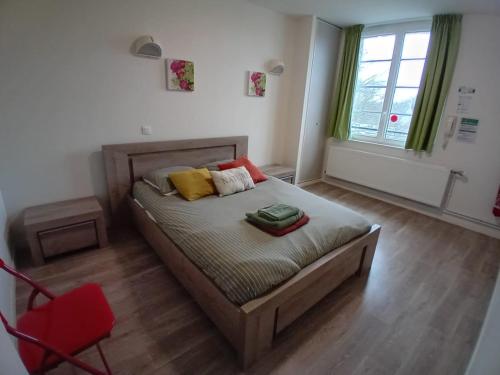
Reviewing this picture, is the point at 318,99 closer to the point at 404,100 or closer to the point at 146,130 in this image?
the point at 404,100

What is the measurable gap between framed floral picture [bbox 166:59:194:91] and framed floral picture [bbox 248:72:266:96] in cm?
88

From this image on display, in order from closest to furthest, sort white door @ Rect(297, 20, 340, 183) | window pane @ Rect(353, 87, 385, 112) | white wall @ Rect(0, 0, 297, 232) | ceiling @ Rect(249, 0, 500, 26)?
white wall @ Rect(0, 0, 297, 232) < ceiling @ Rect(249, 0, 500, 26) < white door @ Rect(297, 20, 340, 183) < window pane @ Rect(353, 87, 385, 112)

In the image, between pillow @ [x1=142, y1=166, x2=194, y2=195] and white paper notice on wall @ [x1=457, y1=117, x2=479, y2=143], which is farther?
white paper notice on wall @ [x1=457, y1=117, x2=479, y2=143]

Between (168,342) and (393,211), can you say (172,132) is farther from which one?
(393,211)

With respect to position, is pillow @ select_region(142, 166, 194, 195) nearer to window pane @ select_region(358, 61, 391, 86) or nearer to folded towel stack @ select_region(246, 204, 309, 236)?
folded towel stack @ select_region(246, 204, 309, 236)

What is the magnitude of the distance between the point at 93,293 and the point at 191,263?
0.59 metres

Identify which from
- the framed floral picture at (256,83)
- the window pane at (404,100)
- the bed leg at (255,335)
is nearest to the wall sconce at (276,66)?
the framed floral picture at (256,83)

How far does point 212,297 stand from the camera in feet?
5.15

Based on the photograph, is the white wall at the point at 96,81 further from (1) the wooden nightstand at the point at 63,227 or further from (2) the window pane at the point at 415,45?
(2) the window pane at the point at 415,45

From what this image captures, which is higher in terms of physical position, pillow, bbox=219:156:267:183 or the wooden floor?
pillow, bbox=219:156:267:183

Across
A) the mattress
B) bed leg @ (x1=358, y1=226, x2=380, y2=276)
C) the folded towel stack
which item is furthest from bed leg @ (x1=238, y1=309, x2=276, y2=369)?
bed leg @ (x1=358, y1=226, x2=380, y2=276)

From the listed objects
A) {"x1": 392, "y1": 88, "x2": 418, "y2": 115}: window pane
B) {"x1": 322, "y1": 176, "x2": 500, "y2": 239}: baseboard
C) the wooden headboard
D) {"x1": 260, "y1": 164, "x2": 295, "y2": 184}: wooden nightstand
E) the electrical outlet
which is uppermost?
{"x1": 392, "y1": 88, "x2": 418, "y2": 115}: window pane

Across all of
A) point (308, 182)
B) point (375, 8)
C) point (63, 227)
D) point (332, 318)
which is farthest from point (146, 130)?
point (375, 8)

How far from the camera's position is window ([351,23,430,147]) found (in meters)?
3.54
